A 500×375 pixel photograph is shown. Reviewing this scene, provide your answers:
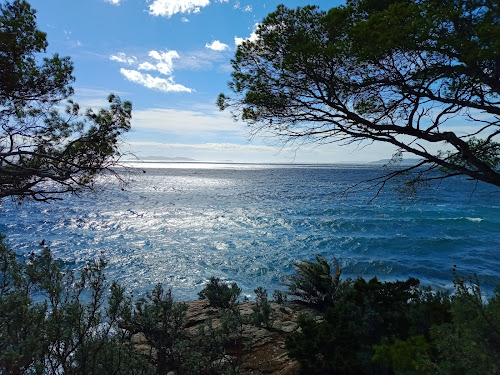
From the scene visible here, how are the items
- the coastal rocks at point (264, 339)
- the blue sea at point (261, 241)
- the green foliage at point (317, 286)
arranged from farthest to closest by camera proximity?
the blue sea at point (261, 241) → the green foliage at point (317, 286) → the coastal rocks at point (264, 339)

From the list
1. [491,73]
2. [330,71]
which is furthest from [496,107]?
[330,71]

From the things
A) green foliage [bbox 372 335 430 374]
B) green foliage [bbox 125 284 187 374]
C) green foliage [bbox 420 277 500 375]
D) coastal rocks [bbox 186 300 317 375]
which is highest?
green foliage [bbox 420 277 500 375]

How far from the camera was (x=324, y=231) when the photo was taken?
2156cm

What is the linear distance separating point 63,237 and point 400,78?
2303 centimetres

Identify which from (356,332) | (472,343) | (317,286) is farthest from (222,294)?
(472,343)

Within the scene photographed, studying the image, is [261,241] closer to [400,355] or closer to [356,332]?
[356,332]

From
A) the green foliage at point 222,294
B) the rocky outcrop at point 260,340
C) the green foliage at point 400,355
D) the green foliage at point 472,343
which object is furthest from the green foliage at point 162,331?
the green foliage at point 472,343

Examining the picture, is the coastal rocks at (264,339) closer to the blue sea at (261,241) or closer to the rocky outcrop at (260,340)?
the rocky outcrop at (260,340)

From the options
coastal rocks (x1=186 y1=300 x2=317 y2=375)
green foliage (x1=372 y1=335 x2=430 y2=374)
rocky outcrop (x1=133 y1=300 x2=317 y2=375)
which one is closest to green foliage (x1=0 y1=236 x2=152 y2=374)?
rocky outcrop (x1=133 y1=300 x2=317 y2=375)

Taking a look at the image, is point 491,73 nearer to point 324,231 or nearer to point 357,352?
point 357,352

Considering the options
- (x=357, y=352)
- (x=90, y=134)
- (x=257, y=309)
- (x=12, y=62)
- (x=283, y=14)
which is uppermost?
(x=283, y=14)

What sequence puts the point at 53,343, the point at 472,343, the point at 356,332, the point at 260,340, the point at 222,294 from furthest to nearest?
the point at 222,294 → the point at 260,340 → the point at 356,332 → the point at 53,343 → the point at 472,343

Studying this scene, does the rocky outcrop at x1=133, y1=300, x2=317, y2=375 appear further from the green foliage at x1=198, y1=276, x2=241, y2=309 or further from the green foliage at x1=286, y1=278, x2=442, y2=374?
the green foliage at x1=286, y1=278, x2=442, y2=374

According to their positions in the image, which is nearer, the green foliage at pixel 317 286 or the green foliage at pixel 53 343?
the green foliage at pixel 53 343
